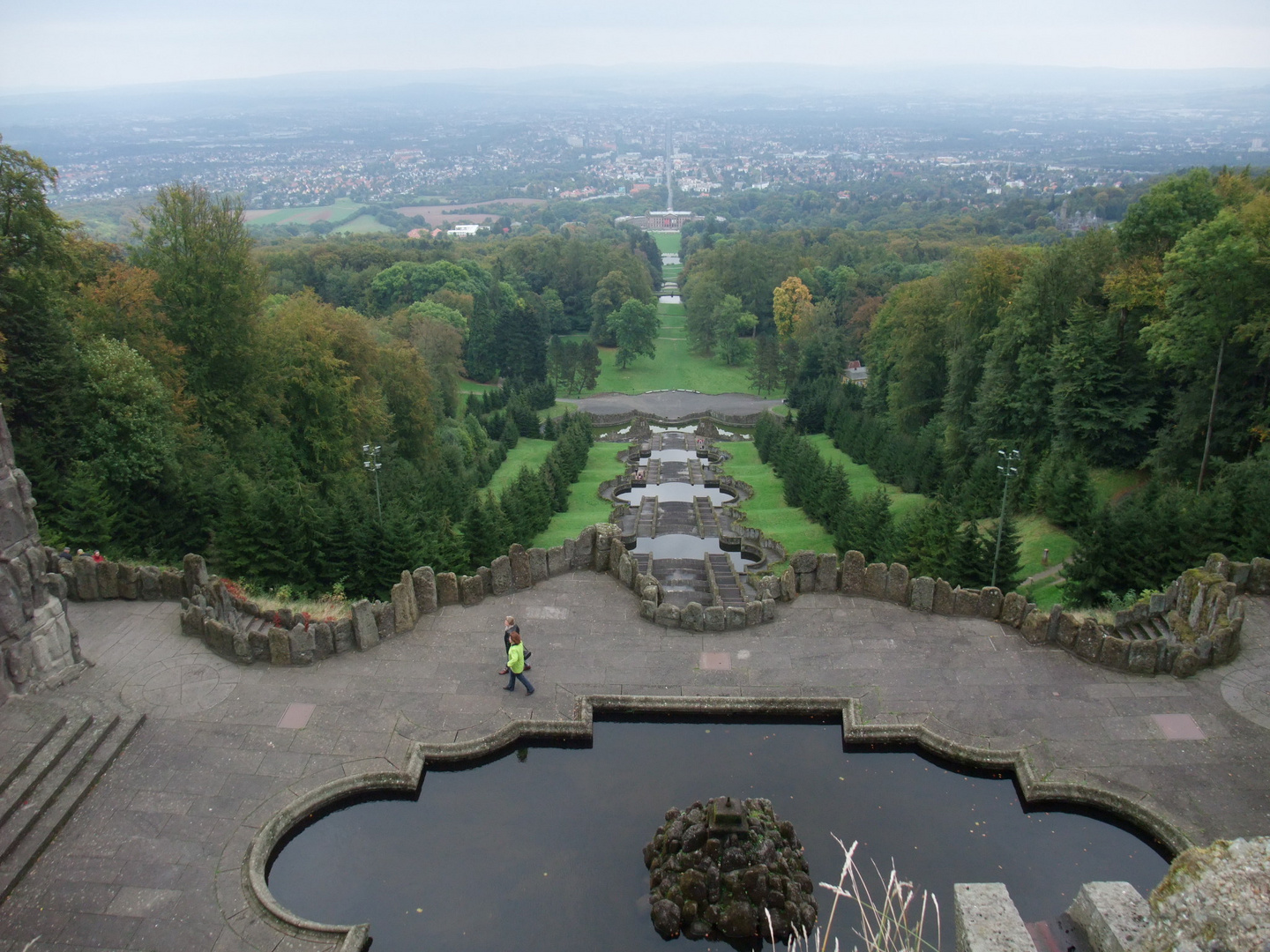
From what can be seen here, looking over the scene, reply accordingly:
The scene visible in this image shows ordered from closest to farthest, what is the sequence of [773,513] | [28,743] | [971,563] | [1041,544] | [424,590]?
[28,743] < [424,590] < [971,563] < [1041,544] < [773,513]

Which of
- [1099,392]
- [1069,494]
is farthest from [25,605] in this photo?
[1099,392]

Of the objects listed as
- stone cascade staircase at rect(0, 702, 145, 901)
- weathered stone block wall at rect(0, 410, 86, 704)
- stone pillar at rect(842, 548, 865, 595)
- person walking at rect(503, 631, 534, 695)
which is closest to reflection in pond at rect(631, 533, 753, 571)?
stone pillar at rect(842, 548, 865, 595)

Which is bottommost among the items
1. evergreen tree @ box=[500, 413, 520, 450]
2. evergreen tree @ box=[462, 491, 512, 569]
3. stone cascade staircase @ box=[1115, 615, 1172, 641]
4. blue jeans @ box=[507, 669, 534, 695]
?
evergreen tree @ box=[500, 413, 520, 450]

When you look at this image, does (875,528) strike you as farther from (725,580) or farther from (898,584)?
(898,584)

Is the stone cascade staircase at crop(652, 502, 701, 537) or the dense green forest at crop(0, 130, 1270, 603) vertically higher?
the dense green forest at crop(0, 130, 1270, 603)

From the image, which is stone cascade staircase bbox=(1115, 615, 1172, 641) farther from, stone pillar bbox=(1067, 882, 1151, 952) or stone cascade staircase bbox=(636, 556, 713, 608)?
stone cascade staircase bbox=(636, 556, 713, 608)

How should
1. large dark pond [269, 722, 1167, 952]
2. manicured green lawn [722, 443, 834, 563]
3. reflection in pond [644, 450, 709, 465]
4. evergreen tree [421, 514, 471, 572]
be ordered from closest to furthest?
1. large dark pond [269, 722, 1167, 952]
2. evergreen tree [421, 514, 471, 572]
3. manicured green lawn [722, 443, 834, 563]
4. reflection in pond [644, 450, 709, 465]

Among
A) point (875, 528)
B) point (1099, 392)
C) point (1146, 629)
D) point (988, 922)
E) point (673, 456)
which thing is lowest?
point (673, 456)

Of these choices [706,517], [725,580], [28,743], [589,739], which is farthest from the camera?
[706,517]
